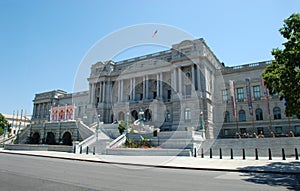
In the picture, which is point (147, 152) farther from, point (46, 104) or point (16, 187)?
point (46, 104)

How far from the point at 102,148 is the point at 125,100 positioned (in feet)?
86.9

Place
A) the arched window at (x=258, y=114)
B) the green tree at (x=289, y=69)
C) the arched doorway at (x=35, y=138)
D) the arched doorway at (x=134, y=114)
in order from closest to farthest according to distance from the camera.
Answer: the green tree at (x=289, y=69), the arched window at (x=258, y=114), the arched doorway at (x=35, y=138), the arched doorway at (x=134, y=114)

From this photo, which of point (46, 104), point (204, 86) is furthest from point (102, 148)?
point (46, 104)

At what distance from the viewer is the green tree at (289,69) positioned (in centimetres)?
1535

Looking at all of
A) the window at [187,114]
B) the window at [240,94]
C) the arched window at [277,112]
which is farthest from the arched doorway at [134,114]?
the arched window at [277,112]

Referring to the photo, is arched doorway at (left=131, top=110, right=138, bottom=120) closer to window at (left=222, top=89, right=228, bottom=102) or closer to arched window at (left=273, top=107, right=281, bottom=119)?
window at (left=222, top=89, right=228, bottom=102)

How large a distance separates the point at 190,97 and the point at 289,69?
89.7 ft

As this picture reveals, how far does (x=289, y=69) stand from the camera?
51.2 feet

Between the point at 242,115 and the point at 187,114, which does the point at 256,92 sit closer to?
the point at 242,115

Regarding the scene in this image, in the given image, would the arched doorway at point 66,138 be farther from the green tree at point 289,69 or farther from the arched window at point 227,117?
the green tree at point 289,69

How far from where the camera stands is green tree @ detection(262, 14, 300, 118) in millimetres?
15349

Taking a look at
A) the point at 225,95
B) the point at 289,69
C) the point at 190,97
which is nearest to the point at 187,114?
the point at 190,97

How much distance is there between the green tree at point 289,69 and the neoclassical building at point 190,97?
20.3 meters

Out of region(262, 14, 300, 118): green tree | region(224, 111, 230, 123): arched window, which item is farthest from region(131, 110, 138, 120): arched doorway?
region(262, 14, 300, 118): green tree
